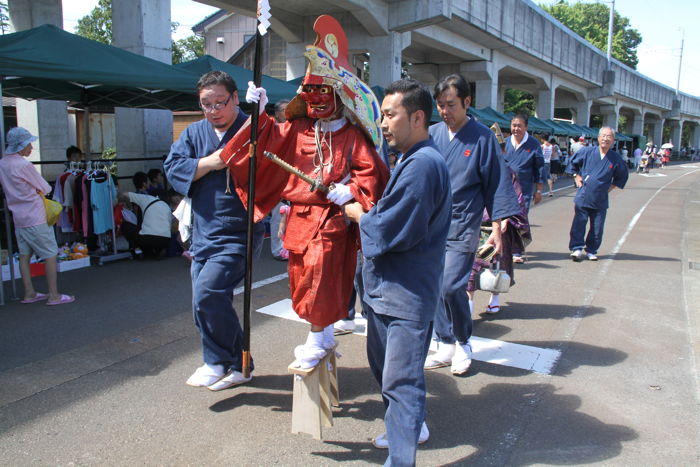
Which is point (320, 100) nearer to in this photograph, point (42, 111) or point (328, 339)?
point (328, 339)

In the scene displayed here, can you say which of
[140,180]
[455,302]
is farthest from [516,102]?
[455,302]

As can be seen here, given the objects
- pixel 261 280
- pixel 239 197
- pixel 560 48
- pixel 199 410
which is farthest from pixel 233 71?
pixel 560 48

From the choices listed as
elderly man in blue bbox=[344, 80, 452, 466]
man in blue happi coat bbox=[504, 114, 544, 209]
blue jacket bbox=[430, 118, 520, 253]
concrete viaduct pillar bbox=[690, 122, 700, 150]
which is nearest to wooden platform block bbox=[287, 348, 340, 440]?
elderly man in blue bbox=[344, 80, 452, 466]

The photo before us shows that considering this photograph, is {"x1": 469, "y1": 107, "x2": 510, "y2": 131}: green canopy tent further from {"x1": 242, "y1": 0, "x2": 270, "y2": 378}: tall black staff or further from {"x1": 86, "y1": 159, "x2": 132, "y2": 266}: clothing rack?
{"x1": 242, "y1": 0, "x2": 270, "y2": 378}: tall black staff

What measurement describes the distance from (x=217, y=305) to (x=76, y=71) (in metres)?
4.14

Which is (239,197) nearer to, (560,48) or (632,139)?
(560,48)

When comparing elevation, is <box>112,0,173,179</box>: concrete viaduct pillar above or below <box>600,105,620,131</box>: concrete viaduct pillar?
below

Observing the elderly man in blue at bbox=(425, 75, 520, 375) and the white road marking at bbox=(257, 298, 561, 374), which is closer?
the elderly man in blue at bbox=(425, 75, 520, 375)

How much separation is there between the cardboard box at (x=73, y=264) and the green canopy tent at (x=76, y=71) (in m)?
2.13

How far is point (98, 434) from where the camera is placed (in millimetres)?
2998

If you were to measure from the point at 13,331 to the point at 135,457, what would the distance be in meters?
2.48

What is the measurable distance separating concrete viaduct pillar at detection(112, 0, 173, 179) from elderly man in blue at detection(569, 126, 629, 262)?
7.07 metres

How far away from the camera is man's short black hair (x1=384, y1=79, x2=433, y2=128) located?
97.9 inches

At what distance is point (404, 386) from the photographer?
7.99 feet
